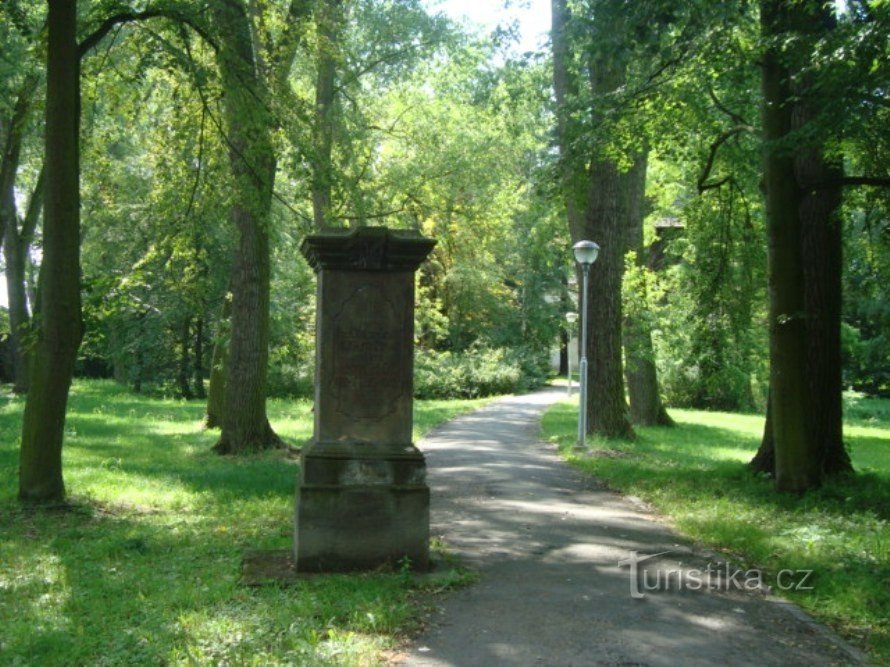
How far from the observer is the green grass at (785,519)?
6496mm

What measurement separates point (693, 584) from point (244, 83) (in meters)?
8.49

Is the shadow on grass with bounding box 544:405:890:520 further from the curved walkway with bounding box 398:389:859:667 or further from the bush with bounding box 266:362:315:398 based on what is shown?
the bush with bounding box 266:362:315:398

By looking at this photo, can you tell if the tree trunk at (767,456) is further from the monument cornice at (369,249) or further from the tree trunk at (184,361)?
the tree trunk at (184,361)

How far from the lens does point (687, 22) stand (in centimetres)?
1150

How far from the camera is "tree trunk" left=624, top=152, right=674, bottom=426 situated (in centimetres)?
2364

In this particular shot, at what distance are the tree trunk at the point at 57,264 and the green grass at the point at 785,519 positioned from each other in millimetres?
6922

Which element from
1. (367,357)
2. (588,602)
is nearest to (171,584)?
(367,357)

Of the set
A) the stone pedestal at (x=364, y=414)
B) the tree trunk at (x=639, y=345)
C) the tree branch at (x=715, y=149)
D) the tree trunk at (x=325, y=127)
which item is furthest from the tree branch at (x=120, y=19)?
→ the tree trunk at (x=639, y=345)

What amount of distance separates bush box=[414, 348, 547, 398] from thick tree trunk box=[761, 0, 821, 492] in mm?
28754

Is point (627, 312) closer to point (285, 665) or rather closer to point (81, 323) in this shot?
point (81, 323)

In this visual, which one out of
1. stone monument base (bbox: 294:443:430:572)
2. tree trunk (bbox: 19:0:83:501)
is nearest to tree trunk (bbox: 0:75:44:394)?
tree trunk (bbox: 19:0:83:501)

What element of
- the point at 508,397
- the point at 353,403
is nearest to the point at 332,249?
the point at 353,403

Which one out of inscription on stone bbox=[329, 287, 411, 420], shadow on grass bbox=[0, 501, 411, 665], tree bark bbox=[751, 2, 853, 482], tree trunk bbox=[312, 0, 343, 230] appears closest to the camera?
shadow on grass bbox=[0, 501, 411, 665]

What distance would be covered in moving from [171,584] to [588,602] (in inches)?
120
